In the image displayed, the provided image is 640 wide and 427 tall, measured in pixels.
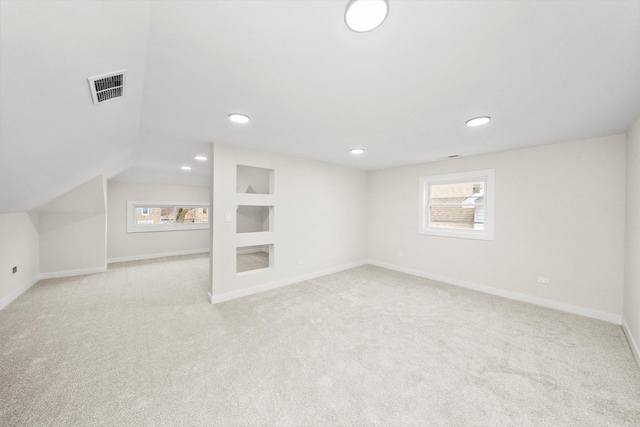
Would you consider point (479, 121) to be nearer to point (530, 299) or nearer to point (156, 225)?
point (530, 299)

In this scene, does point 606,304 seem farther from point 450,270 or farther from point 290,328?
point 290,328

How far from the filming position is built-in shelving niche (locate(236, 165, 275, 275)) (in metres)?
3.54

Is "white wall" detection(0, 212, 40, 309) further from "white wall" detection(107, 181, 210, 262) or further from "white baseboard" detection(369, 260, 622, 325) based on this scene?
"white baseboard" detection(369, 260, 622, 325)

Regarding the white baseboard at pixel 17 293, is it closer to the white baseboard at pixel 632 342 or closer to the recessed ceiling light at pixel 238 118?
the recessed ceiling light at pixel 238 118

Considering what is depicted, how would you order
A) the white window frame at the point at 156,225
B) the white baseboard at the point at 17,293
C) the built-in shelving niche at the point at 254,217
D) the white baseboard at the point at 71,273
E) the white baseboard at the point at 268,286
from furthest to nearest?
the white window frame at the point at 156,225
the white baseboard at the point at 71,273
the built-in shelving niche at the point at 254,217
the white baseboard at the point at 268,286
the white baseboard at the point at 17,293

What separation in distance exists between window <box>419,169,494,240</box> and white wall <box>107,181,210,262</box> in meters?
6.00

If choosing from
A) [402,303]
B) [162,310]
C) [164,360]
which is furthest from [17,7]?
[402,303]

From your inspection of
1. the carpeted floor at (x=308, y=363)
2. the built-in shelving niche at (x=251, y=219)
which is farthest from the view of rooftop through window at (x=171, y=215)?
the carpeted floor at (x=308, y=363)

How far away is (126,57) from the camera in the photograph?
130 cm

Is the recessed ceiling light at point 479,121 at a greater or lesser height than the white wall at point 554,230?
greater

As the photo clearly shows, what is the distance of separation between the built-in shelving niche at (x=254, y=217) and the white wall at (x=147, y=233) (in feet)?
4.35

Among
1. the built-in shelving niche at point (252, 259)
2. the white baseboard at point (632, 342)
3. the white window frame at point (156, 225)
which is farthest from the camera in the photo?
the white window frame at point (156, 225)

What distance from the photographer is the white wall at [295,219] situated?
10.6ft

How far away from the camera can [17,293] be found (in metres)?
3.28
